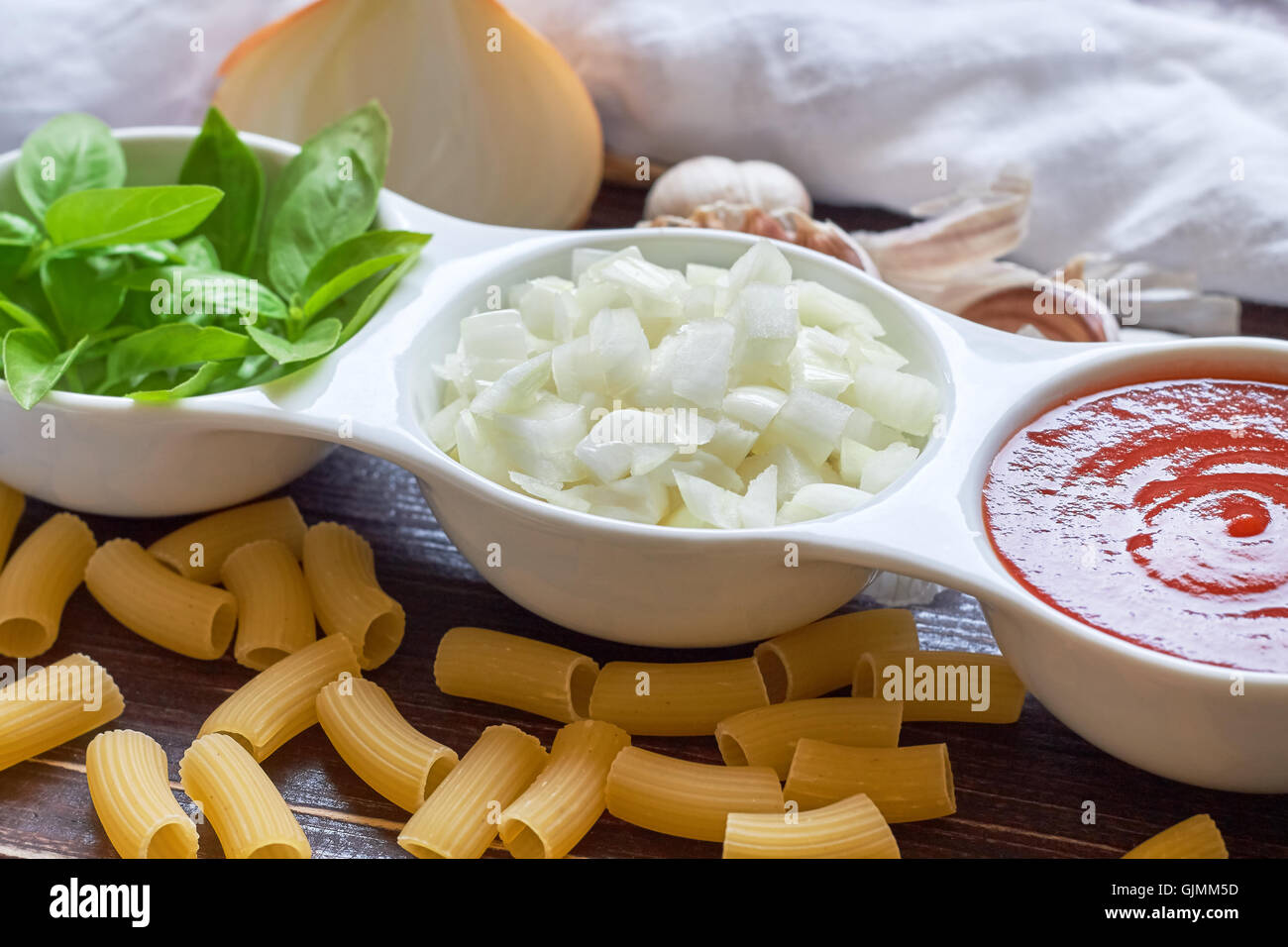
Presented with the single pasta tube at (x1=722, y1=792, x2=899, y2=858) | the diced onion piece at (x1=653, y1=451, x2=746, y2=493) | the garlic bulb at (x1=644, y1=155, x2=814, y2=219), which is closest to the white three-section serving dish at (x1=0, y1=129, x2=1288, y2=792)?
the diced onion piece at (x1=653, y1=451, x2=746, y2=493)

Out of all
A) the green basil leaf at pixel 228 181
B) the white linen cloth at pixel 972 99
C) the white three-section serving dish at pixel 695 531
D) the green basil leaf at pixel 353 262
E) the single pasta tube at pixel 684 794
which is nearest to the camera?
the white three-section serving dish at pixel 695 531

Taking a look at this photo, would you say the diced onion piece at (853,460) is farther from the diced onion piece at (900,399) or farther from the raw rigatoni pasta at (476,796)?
the raw rigatoni pasta at (476,796)

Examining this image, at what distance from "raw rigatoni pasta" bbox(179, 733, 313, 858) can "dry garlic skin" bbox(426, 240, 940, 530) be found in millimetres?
409

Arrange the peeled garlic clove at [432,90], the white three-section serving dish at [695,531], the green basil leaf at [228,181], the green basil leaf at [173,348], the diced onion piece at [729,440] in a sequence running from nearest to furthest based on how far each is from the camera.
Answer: the white three-section serving dish at [695,531] → the diced onion piece at [729,440] → the green basil leaf at [173,348] → the green basil leaf at [228,181] → the peeled garlic clove at [432,90]

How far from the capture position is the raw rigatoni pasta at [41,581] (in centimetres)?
165

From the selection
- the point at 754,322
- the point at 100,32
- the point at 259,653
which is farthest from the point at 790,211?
the point at 100,32

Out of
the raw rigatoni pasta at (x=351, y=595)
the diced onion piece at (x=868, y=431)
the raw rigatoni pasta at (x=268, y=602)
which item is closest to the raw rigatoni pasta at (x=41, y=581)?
the raw rigatoni pasta at (x=268, y=602)

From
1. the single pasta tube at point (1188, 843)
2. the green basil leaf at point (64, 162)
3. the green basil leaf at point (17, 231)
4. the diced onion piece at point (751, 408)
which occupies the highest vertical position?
the green basil leaf at point (64, 162)

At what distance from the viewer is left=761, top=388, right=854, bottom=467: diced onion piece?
5.04 ft

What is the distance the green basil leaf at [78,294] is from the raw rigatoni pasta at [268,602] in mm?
351

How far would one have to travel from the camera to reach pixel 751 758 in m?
1.49

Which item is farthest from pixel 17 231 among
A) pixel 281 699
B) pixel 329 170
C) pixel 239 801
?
pixel 239 801

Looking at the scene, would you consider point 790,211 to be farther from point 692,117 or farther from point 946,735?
point 946,735

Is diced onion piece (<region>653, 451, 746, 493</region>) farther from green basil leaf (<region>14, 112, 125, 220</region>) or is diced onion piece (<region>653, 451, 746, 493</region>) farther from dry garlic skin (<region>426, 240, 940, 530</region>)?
green basil leaf (<region>14, 112, 125, 220</region>)
